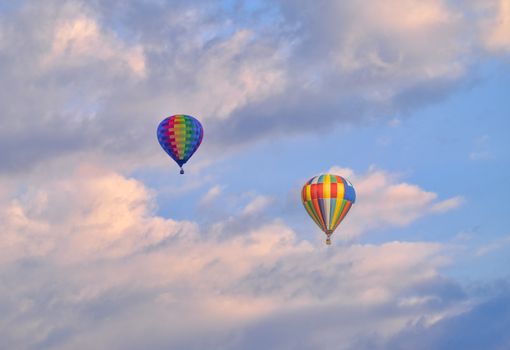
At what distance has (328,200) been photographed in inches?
7643

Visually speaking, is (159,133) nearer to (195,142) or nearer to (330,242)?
(195,142)

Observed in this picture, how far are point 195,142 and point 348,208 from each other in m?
25.7

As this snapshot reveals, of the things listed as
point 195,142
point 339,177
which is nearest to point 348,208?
point 339,177

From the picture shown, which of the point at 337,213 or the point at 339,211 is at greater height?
the point at 339,211

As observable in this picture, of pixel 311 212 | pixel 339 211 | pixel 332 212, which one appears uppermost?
pixel 311 212

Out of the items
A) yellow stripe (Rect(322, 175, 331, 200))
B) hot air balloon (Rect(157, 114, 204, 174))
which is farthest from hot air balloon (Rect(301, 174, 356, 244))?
hot air balloon (Rect(157, 114, 204, 174))

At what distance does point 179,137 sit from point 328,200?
24.8 m

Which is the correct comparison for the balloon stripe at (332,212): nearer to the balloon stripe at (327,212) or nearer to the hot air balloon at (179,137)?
the balloon stripe at (327,212)

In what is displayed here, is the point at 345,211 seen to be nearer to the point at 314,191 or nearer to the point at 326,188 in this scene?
the point at 326,188

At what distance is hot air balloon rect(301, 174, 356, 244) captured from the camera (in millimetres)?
193500

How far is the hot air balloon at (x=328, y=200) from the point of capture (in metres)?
194

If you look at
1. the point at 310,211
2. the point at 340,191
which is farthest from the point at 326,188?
the point at 310,211

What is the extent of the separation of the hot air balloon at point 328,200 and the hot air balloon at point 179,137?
62.9 ft

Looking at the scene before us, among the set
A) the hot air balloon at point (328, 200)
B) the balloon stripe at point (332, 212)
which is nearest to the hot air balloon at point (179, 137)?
the hot air balloon at point (328, 200)
